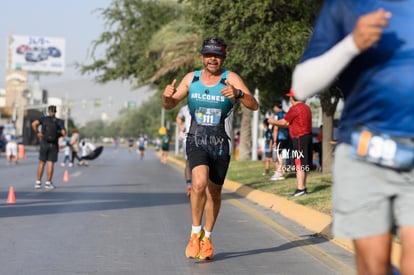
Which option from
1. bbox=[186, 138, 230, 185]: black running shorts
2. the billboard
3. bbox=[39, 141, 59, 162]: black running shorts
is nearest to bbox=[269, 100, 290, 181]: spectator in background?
bbox=[39, 141, 59, 162]: black running shorts

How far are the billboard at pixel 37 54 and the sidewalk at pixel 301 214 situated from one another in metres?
115

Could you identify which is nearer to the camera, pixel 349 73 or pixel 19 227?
pixel 349 73

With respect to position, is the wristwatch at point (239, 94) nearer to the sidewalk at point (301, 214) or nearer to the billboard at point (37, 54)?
the sidewalk at point (301, 214)

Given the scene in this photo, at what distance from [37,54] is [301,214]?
400 ft

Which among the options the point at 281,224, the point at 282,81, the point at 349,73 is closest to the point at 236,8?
the point at 282,81

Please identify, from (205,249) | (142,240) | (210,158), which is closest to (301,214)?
(142,240)

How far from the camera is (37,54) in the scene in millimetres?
132000

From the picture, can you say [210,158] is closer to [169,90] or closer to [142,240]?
[169,90]

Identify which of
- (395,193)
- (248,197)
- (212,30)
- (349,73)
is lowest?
(248,197)

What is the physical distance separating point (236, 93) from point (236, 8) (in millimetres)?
→ 14704

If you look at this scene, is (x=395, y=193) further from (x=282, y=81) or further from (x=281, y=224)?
(x=282, y=81)

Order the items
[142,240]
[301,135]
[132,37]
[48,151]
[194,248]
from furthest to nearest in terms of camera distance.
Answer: [132,37] → [48,151] → [301,135] → [142,240] → [194,248]

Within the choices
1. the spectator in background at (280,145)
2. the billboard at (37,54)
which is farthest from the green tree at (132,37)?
the billboard at (37,54)

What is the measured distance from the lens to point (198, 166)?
8.29 metres
